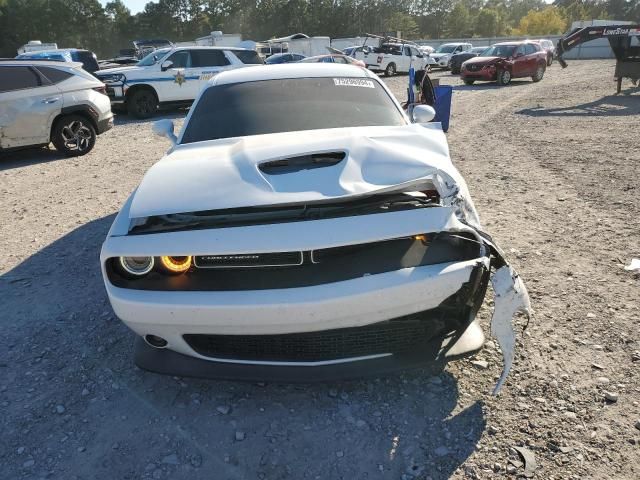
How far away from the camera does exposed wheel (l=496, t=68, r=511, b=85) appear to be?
59.6ft

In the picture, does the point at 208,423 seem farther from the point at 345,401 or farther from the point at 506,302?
A: the point at 506,302

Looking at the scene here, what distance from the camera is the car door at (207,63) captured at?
42.8 ft

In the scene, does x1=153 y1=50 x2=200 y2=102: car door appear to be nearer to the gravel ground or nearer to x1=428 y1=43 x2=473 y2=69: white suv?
the gravel ground

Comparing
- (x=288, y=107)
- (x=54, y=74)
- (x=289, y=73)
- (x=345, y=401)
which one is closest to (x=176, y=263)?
(x=345, y=401)

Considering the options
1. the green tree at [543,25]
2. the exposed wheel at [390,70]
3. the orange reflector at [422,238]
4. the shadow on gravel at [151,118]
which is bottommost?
the green tree at [543,25]

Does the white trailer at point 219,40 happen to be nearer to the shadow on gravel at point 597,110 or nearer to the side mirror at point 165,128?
the shadow on gravel at point 597,110

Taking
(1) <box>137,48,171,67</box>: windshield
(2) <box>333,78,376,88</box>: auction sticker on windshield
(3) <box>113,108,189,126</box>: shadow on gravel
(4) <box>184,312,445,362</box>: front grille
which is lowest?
(3) <box>113,108,189,126</box>: shadow on gravel

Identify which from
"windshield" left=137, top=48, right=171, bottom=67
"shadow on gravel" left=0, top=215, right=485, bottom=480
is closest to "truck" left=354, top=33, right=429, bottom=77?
"windshield" left=137, top=48, right=171, bottom=67

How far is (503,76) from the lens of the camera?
1825cm

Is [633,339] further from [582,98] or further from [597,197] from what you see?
[582,98]

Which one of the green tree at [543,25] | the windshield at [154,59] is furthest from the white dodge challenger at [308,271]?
the green tree at [543,25]

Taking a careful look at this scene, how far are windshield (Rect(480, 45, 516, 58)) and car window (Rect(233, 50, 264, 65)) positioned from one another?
9.84m

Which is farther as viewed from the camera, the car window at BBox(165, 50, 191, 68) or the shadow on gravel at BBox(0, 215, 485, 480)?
the car window at BBox(165, 50, 191, 68)

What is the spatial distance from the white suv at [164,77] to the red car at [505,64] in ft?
31.4
